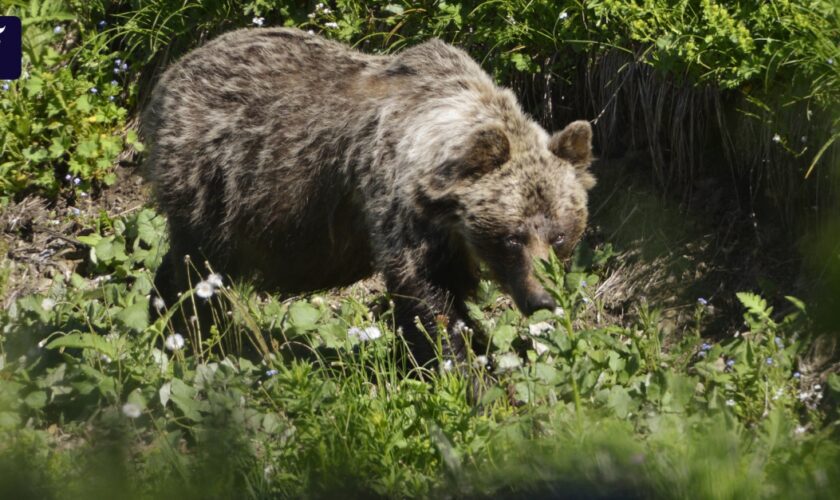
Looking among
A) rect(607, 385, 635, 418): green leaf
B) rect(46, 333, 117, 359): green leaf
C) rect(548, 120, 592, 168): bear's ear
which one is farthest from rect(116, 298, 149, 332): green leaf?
rect(607, 385, 635, 418): green leaf

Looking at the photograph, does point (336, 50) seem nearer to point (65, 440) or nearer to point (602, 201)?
point (602, 201)

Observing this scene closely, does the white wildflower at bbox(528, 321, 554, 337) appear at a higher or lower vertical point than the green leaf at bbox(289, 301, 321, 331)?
A: higher

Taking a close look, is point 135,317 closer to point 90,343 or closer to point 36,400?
point 90,343

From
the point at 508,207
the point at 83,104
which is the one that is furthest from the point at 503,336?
the point at 83,104

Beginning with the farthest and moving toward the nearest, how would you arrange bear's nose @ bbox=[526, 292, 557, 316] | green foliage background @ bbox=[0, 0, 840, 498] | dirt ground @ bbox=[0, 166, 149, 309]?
dirt ground @ bbox=[0, 166, 149, 309] < bear's nose @ bbox=[526, 292, 557, 316] < green foliage background @ bbox=[0, 0, 840, 498]

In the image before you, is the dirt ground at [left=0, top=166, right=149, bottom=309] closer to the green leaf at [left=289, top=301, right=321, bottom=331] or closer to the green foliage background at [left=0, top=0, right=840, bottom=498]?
the green foliage background at [left=0, top=0, right=840, bottom=498]

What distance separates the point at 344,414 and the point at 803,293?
103 inches

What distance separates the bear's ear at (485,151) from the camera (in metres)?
5.09

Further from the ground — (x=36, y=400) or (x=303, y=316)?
(x=36, y=400)

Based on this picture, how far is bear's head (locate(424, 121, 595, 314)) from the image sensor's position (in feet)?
16.9

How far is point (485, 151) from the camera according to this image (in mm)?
5141

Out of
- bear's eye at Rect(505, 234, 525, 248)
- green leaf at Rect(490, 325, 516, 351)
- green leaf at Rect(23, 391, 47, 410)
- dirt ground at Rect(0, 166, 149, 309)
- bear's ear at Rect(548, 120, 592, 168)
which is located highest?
bear's ear at Rect(548, 120, 592, 168)

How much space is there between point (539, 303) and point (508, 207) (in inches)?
18.6

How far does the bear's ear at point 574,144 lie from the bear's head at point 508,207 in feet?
0.06
